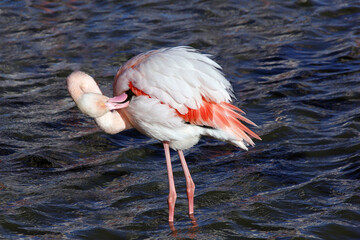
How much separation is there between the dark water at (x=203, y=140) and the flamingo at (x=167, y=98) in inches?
27.0

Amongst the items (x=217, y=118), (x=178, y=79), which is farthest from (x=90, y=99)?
(x=217, y=118)

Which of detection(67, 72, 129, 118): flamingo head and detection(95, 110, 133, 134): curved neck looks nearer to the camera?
detection(67, 72, 129, 118): flamingo head

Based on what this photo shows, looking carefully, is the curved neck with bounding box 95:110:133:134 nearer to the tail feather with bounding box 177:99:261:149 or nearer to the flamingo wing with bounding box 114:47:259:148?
the flamingo wing with bounding box 114:47:259:148

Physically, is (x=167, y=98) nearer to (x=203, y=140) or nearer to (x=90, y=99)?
(x=90, y=99)

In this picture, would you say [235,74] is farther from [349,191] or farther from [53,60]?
[349,191]

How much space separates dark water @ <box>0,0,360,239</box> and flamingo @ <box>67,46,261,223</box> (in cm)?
69

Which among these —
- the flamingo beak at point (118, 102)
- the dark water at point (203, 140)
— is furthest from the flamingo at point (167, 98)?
the dark water at point (203, 140)

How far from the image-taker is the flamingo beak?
4664 millimetres

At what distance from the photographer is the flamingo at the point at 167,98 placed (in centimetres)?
465

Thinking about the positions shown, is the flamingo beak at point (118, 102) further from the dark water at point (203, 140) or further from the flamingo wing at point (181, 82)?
the dark water at point (203, 140)

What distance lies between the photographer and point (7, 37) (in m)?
9.12

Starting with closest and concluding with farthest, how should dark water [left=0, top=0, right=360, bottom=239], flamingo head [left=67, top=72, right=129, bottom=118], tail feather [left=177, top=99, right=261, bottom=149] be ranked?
flamingo head [left=67, top=72, right=129, bottom=118] < tail feather [left=177, top=99, right=261, bottom=149] < dark water [left=0, top=0, right=360, bottom=239]

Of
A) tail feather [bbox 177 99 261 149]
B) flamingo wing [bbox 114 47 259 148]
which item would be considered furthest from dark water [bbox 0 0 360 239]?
flamingo wing [bbox 114 47 259 148]

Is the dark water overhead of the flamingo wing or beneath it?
beneath
